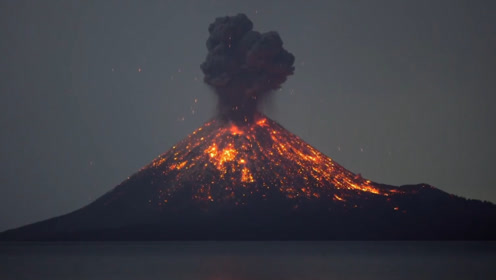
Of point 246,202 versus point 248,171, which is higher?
point 248,171

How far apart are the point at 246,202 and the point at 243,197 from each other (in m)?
1.23

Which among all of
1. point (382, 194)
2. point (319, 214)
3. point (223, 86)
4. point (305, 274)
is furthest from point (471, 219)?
Result: point (305, 274)

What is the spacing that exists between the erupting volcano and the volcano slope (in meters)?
0.16

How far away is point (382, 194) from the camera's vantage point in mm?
117188

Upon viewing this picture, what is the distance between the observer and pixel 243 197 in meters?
108

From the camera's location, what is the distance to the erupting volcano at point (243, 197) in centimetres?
10575

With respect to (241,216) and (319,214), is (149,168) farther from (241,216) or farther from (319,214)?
(319,214)

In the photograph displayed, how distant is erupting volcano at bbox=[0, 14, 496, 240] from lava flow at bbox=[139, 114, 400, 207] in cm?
17

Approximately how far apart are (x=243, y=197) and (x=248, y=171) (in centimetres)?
447

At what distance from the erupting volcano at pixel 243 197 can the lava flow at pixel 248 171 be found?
0.55 feet

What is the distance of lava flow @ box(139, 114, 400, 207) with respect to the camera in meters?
109

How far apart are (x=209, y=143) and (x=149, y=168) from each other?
12.9 metres

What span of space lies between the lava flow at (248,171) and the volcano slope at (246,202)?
6.4 inches

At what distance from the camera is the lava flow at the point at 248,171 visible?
108750 millimetres
